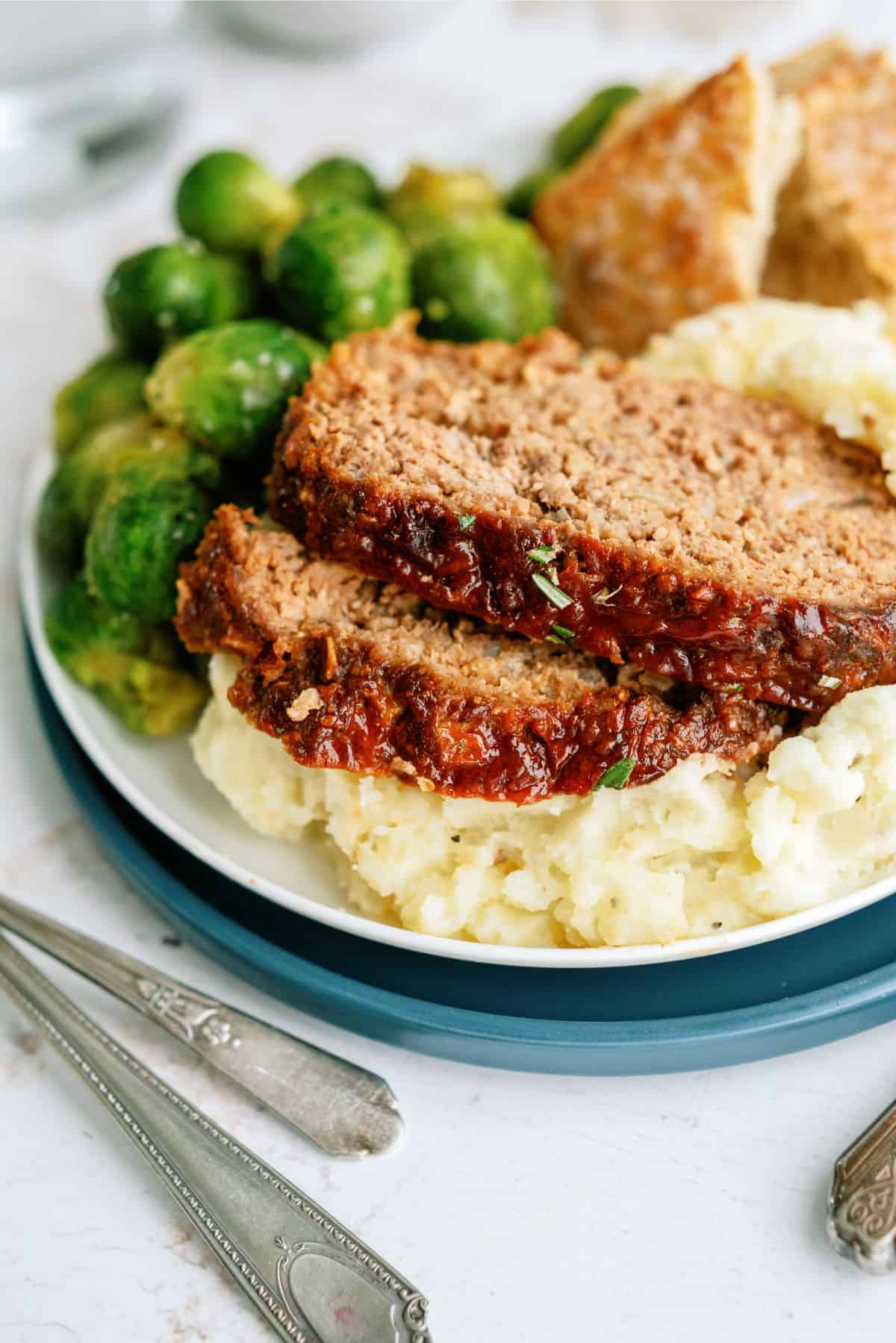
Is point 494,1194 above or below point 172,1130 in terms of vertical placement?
below

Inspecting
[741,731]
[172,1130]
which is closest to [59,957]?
[172,1130]

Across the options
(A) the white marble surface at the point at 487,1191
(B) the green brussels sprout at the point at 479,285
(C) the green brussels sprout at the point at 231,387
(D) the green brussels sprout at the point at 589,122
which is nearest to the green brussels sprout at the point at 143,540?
(C) the green brussels sprout at the point at 231,387

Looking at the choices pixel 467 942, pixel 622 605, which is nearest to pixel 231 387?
pixel 622 605

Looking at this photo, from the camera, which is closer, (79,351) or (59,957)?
(59,957)

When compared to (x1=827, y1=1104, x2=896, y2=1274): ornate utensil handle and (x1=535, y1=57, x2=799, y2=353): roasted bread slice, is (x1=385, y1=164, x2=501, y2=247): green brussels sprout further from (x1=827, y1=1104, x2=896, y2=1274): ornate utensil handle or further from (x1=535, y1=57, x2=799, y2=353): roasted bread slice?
(x1=827, y1=1104, x2=896, y2=1274): ornate utensil handle

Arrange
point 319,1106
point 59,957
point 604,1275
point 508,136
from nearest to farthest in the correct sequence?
point 604,1275 < point 319,1106 < point 59,957 < point 508,136

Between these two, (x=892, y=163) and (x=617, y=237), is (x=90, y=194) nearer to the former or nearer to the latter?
(x=617, y=237)

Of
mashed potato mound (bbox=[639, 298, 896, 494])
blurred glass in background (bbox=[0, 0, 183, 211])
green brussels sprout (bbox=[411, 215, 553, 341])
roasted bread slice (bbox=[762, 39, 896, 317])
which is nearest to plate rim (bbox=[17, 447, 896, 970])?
mashed potato mound (bbox=[639, 298, 896, 494])

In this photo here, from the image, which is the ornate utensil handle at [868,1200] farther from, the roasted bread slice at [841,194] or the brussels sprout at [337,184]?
the brussels sprout at [337,184]
